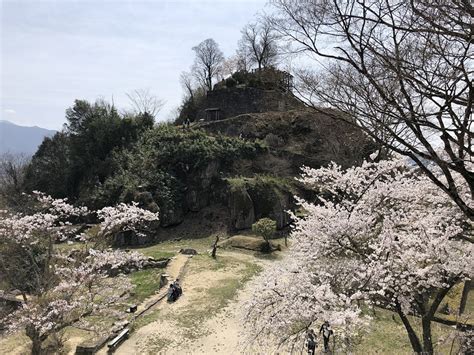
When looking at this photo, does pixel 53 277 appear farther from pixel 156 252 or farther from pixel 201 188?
pixel 201 188

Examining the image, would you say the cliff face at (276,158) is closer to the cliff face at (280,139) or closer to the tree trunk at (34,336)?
the cliff face at (280,139)

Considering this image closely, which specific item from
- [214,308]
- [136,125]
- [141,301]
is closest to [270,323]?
[214,308]

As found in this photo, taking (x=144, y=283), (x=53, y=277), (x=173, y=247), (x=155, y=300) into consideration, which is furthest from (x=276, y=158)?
(x=53, y=277)

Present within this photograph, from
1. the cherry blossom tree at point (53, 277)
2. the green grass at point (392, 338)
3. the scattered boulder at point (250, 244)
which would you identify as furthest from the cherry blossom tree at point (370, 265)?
the scattered boulder at point (250, 244)

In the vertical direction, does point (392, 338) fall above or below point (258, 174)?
below

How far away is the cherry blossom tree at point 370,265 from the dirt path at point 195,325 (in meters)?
3.01

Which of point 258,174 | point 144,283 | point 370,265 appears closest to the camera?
point 370,265

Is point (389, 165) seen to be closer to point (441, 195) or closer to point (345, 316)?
point (441, 195)

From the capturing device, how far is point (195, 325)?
11.3m

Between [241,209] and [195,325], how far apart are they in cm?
1225

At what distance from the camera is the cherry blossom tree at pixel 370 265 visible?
5910 millimetres

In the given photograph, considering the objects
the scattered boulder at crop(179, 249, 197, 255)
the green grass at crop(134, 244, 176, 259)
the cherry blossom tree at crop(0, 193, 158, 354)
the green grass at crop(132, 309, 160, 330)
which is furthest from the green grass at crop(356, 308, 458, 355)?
the green grass at crop(134, 244, 176, 259)

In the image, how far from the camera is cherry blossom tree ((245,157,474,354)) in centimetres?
591

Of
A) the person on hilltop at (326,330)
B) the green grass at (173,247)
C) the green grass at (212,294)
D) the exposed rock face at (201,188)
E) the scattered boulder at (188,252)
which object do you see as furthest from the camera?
the exposed rock face at (201,188)
